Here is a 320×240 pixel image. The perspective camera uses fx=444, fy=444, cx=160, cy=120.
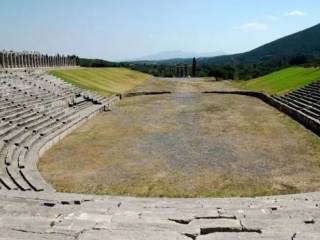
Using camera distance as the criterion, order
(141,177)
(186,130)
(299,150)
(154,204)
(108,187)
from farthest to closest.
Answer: (186,130), (299,150), (141,177), (108,187), (154,204)

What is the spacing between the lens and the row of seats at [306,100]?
3036 cm

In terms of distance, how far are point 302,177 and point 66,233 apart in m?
11.4

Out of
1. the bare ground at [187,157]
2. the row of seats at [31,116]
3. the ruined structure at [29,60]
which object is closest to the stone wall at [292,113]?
the bare ground at [187,157]

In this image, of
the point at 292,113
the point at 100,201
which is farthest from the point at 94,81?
the point at 100,201

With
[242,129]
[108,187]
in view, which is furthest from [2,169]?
[242,129]

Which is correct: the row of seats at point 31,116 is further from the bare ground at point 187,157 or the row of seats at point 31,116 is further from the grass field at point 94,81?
the grass field at point 94,81

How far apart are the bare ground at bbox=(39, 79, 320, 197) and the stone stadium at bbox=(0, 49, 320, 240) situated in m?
0.43

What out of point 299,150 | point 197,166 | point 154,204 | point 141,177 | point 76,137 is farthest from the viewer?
point 76,137

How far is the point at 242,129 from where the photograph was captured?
88.3 ft

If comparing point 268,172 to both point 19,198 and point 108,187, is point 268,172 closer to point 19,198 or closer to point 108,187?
point 108,187

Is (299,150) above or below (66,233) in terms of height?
below

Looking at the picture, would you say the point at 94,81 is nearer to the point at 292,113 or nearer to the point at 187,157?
the point at 292,113

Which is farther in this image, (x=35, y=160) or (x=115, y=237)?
(x=35, y=160)

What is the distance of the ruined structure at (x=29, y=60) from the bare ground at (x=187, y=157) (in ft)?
68.2
